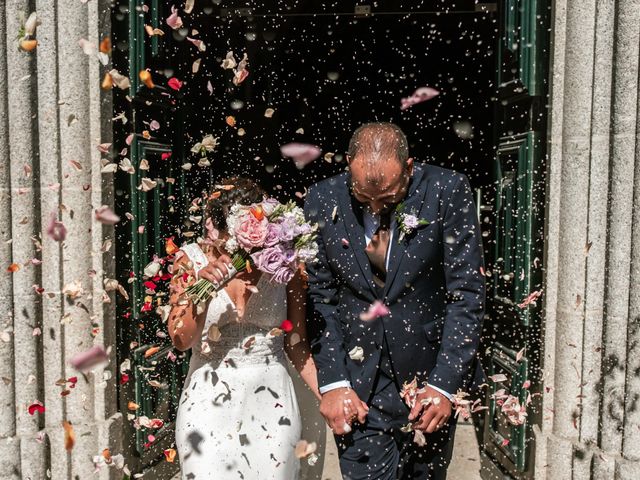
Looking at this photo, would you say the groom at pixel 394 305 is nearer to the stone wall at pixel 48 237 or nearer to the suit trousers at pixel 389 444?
the suit trousers at pixel 389 444

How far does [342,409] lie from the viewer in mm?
2676

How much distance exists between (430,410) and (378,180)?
945mm

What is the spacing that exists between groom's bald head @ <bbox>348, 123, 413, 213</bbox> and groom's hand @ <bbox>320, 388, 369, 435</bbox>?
0.81 m

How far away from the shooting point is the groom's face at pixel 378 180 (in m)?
2.54

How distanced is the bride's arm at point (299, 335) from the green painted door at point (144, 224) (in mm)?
1046

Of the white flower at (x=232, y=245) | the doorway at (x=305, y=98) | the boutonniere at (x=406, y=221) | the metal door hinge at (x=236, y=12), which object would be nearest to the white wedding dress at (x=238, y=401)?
the white flower at (x=232, y=245)

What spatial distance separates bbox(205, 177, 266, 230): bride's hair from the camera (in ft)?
9.11

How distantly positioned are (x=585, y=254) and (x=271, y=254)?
196cm

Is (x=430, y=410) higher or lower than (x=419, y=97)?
lower

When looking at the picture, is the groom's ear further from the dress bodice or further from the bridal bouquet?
the dress bodice

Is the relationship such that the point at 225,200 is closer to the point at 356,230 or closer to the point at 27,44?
the point at 356,230

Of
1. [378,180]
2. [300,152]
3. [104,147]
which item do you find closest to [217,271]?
[378,180]

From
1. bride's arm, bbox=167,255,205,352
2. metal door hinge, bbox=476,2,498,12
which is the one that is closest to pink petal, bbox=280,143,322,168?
metal door hinge, bbox=476,2,498,12

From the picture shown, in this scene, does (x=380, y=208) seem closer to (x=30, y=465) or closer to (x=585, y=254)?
(x=585, y=254)
